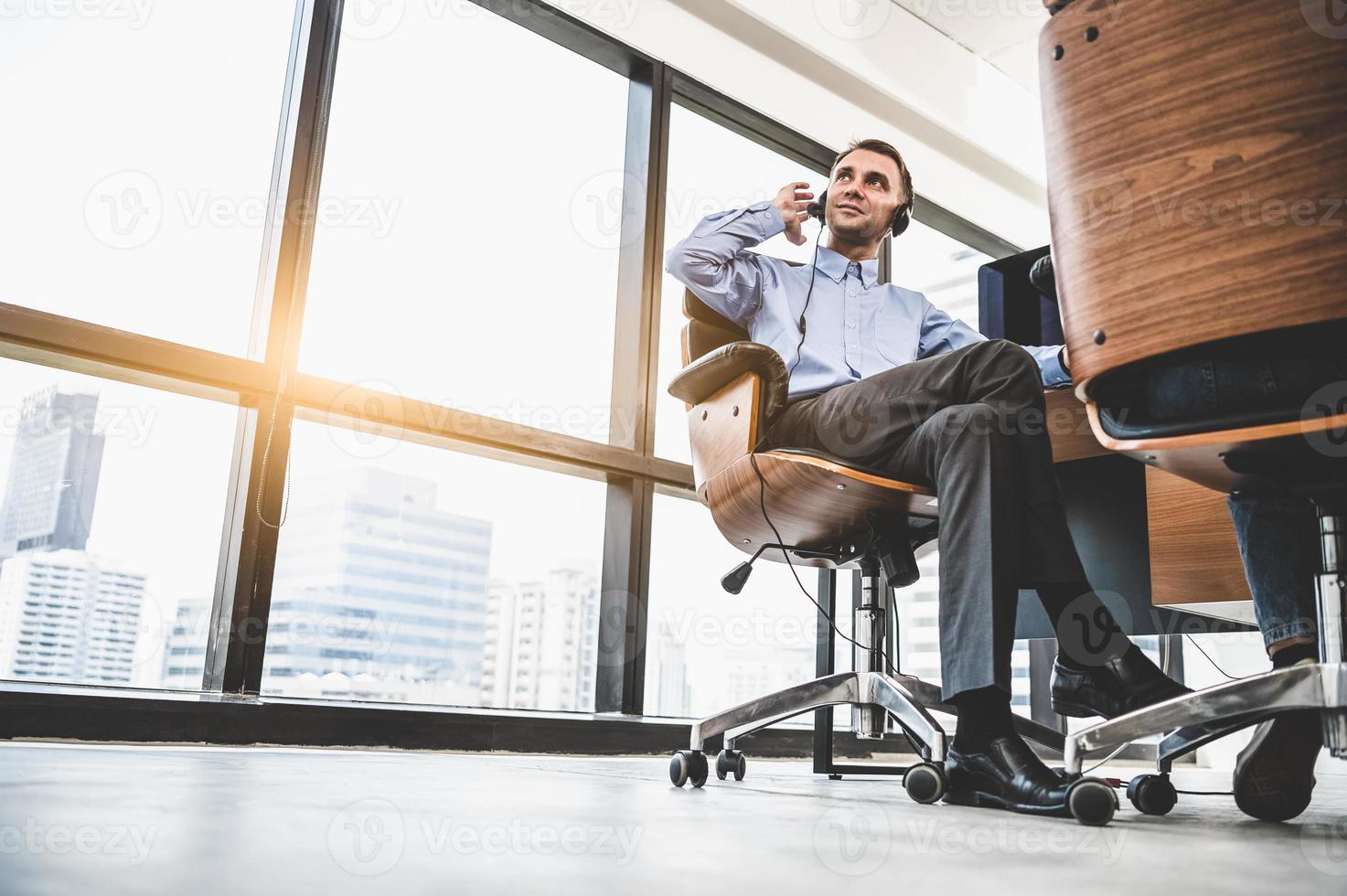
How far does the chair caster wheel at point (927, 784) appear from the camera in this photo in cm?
131

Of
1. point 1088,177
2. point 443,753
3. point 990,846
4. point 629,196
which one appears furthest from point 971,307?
point 990,846

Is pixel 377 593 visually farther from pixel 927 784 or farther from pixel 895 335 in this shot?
pixel 927 784

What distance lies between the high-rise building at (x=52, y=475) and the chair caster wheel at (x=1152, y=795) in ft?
7.03

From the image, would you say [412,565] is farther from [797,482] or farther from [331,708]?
[797,482]

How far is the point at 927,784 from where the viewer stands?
1.31 m

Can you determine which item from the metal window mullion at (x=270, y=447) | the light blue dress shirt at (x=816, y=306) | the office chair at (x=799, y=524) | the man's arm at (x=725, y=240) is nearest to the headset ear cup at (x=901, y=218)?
the light blue dress shirt at (x=816, y=306)

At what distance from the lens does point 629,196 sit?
3.51 meters

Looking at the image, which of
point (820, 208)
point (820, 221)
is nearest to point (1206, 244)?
point (820, 208)

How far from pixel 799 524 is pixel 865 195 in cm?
95

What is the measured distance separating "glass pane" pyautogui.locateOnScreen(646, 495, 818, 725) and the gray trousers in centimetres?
167

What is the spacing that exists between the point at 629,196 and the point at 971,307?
1955 mm

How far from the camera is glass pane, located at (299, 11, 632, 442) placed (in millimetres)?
2846

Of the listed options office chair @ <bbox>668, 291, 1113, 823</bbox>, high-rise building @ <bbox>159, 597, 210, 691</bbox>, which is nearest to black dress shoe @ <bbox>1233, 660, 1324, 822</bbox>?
office chair @ <bbox>668, 291, 1113, 823</bbox>

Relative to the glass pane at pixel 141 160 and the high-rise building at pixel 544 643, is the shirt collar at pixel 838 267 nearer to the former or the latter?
the high-rise building at pixel 544 643
